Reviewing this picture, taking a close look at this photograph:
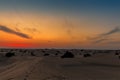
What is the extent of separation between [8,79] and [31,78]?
1.74 meters

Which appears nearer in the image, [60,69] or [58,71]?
[58,71]

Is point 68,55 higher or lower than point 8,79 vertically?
higher

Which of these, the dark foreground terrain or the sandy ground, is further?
the dark foreground terrain

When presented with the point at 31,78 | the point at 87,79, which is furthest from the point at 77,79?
the point at 31,78

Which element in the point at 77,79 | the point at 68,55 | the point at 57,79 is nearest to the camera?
the point at 57,79

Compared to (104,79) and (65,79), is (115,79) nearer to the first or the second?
(104,79)

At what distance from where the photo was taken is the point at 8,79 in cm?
1477

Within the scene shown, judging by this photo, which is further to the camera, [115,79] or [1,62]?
[1,62]

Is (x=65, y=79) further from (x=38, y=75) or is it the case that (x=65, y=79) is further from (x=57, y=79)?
(x=38, y=75)

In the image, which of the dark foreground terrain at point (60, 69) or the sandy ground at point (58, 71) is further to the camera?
the dark foreground terrain at point (60, 69)

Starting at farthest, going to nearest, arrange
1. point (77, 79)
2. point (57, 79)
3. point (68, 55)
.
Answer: point (68, 55) → point (77, 79) → point (57, 79)

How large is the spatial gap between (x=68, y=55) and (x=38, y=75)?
26850 mm

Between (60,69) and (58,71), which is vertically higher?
(60,69)

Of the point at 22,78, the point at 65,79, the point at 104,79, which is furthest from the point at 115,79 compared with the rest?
the point at 22,78
